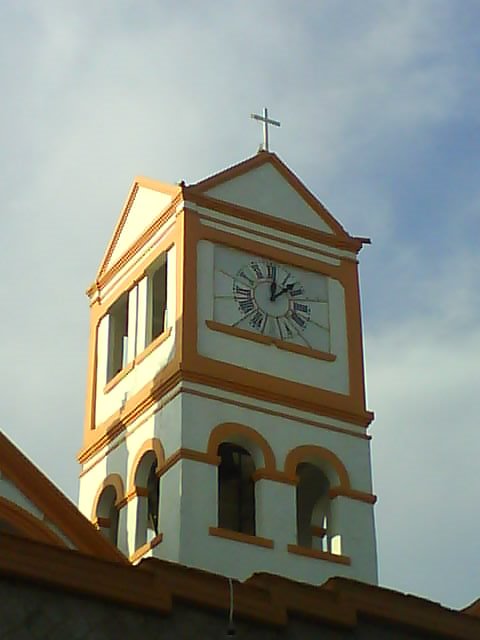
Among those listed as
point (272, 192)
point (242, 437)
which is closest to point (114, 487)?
point (242, 437)

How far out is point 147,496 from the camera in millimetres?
22000

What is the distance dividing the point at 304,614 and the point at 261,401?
12.9 metres

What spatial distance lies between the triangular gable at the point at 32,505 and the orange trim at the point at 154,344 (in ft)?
18.4

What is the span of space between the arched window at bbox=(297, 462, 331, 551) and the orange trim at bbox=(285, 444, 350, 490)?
284 millimetres

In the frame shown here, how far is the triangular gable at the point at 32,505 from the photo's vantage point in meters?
16.5

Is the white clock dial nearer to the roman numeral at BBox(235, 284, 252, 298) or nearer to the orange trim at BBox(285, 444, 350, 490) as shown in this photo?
the roman numeral at BBox(235, 284, 252, 298)

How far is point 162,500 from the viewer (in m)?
20.9

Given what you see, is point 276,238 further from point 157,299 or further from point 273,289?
point 157,299

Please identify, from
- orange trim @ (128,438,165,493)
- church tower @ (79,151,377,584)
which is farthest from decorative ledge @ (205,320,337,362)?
orange trim @ (128,438,165,493)

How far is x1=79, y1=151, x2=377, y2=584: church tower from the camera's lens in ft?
68.9

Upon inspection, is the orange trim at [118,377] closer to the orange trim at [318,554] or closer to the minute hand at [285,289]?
the minute hand at [285,289]

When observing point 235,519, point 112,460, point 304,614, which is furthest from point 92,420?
point 304,614

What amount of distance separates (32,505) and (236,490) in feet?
20.7

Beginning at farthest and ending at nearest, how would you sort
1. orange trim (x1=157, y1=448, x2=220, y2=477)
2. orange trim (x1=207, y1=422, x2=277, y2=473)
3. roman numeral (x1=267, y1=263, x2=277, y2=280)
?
roman numeral (x1=267, y1=263, x2=277, y2=280), orange trim (x1=207, y1=422, x2=277, y2=473), orange trim (x1=157, y1=448, x2=220, y2=477)
